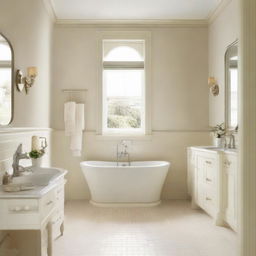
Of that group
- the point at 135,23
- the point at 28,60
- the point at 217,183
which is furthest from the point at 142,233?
the point at 135,23

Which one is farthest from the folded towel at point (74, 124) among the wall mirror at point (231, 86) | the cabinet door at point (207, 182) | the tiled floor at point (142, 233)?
the wall mirror at point (231, 86)

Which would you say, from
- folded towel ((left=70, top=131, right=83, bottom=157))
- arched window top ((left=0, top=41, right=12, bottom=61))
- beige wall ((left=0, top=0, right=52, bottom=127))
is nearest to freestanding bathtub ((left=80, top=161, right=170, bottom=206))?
folded towel ((left=70, top=131, right=83, bottom=157))

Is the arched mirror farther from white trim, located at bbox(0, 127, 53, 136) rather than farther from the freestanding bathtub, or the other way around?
the freestanding bathtub

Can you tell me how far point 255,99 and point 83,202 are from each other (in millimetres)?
3858

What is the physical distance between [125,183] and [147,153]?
0.83m

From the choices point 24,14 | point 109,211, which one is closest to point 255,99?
point 24,14

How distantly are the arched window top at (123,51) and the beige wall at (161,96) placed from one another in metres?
0.21

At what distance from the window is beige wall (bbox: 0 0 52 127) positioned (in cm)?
99

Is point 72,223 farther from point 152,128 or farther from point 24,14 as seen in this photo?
point 24,14

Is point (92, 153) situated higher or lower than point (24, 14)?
lower

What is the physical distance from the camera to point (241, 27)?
1.42 m

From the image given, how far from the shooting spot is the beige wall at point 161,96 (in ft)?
16.4

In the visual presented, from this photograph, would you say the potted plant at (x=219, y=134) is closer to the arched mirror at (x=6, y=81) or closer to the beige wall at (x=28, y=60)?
the beige wall at (x=28, y=60)

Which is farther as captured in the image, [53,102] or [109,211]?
[53,102]
